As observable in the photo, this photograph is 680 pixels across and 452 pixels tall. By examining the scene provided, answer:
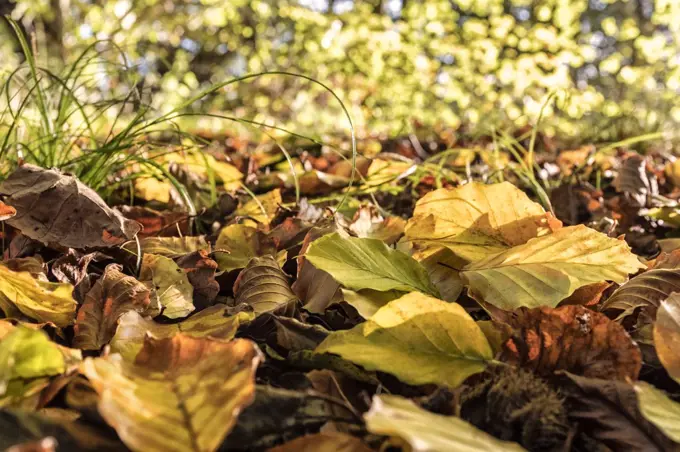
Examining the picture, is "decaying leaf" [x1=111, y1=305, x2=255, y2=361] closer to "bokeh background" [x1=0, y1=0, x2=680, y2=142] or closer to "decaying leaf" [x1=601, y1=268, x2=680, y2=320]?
"decaying leaf" [x1=601, y1=268, x2=680, y2=320]

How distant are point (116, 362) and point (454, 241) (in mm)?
455

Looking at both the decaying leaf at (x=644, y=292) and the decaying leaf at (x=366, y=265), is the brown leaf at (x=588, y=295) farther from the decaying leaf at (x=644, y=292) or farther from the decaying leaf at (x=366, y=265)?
the decaying leaf at (x=366, y=265)

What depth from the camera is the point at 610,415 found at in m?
0.53

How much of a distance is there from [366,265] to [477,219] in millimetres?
195

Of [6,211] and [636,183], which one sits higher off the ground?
[6,211]

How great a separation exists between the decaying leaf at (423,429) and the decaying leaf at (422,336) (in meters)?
0.10

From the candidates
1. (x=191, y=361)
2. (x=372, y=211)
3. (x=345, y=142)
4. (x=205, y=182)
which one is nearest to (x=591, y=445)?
(x=191, y=361)

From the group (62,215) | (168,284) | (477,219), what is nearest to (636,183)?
(477,219)

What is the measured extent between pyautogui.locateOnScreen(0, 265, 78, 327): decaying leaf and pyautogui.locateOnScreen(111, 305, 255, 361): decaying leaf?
0.28 feet

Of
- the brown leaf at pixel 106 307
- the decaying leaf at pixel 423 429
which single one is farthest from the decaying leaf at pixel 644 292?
the brown leaf at pixel 106 307

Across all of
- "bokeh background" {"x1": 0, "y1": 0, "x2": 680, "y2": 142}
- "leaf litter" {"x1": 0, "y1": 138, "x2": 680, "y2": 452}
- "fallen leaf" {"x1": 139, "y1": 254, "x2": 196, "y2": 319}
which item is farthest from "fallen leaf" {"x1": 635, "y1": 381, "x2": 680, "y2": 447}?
"bokeh background" {"x1": 0, "y1": 0, "x2": 680, "y2": 142}

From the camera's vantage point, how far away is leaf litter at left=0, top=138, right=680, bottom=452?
46 cm

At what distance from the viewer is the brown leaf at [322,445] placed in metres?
0.45

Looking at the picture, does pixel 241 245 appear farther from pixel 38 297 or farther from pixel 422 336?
pixel 422 336
